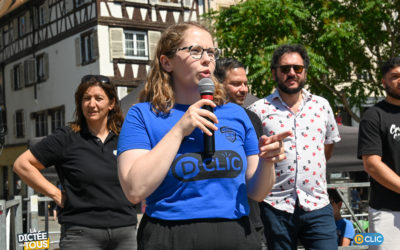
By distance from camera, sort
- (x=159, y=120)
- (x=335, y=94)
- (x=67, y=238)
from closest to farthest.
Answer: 1. (x=159, y=120)
2. (x=67, y=238)
3. (x=335, y=94)

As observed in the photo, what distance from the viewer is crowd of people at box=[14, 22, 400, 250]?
221 centimetres

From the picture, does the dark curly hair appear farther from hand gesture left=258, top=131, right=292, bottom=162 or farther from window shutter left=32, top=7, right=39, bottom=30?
window shutter left=32, top=7, right=39, bottom=30

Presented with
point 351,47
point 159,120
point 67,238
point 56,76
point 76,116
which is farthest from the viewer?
point 56,76

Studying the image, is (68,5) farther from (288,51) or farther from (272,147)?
(272,147)

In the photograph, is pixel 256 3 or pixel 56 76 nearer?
pixel 256 3

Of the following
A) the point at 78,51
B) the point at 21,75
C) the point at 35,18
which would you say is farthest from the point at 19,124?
the point at 78,51

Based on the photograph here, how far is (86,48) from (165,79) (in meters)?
Answer: 24.3

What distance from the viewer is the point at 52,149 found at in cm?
388

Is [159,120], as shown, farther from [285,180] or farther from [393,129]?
[393,129]

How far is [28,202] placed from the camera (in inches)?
259

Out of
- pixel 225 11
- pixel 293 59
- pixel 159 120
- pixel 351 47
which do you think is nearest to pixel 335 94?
pixel 351 47

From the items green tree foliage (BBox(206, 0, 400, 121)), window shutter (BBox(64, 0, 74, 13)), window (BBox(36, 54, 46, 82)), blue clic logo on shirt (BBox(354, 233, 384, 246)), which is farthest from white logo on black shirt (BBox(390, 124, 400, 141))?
window (BBox(36, 54, 46, 82))

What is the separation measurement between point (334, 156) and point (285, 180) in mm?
3246

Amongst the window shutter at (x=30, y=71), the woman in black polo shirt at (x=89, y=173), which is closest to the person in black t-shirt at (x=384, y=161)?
the woman in black polo shirt at (x=89, y=173)
